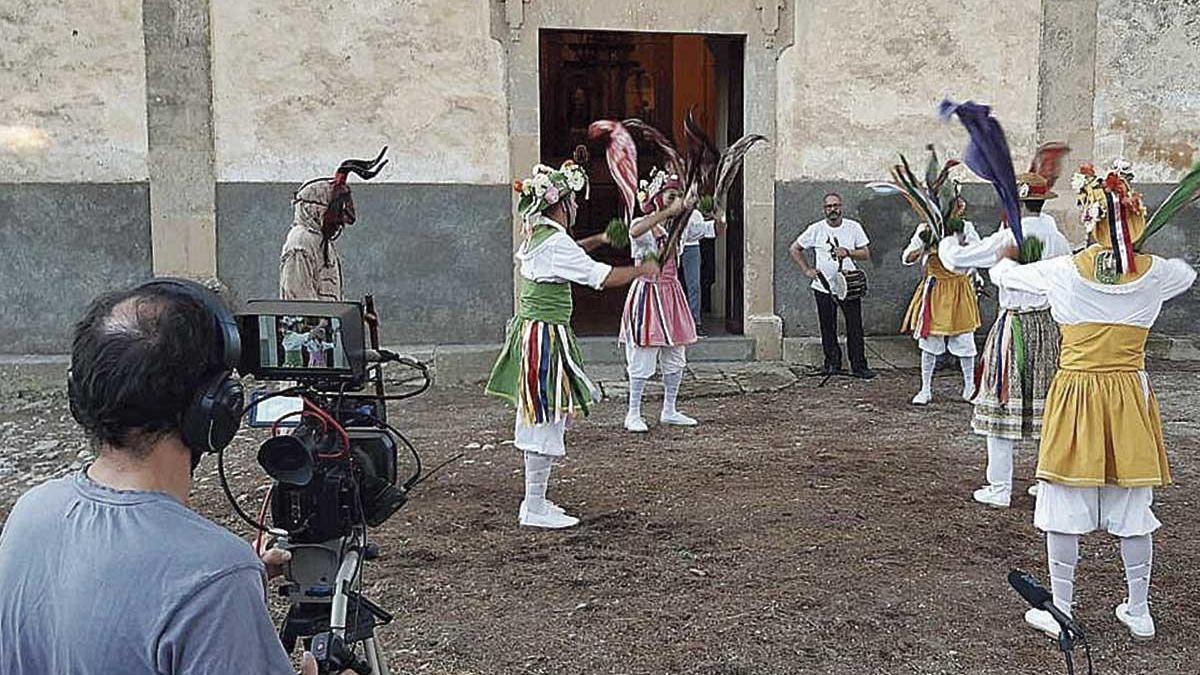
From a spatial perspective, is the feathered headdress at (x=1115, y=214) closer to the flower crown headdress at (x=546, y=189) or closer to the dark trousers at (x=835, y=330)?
the flower crown headdress at (x=546, y=189)

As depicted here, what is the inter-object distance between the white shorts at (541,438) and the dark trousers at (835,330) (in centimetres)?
498

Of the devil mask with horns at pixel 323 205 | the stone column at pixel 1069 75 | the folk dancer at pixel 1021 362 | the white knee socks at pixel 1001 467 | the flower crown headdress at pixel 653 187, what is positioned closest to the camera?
the folk dancer at pixel 1021 362

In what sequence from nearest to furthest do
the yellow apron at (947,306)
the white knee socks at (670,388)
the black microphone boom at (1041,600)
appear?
1. the black microphone boom at (1041,600)
2. the white knee socks at (670,388)
3. the yellow apron at (947,306)

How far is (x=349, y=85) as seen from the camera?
9594 mm

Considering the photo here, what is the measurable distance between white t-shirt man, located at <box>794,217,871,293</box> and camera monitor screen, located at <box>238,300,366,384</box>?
8.08 m

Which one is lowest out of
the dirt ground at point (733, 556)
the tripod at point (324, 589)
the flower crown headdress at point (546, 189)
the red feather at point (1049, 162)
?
the dirt ground at point (733, 556)

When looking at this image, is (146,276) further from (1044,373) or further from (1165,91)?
(1165,91)

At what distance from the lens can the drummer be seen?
10.0 meters

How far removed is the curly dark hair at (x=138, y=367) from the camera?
1654 millimetres

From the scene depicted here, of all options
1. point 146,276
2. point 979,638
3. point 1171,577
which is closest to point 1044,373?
point 1171,577

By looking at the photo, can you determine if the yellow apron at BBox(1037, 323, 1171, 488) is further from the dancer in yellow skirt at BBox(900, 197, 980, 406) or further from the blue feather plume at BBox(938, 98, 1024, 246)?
the dancer in yellow skirt at BBox(900, 197, 980, 406)

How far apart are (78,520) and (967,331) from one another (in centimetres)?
806

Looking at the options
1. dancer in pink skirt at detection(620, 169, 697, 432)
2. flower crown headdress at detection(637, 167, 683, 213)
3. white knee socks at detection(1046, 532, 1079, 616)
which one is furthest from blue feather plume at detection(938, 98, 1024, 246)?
dancer in pink skirt at detection(620, 169, 697, 432)

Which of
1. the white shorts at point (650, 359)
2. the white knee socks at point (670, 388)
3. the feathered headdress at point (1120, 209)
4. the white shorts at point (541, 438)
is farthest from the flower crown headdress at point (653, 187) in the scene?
the feathered headdress at point (1120, 209)
